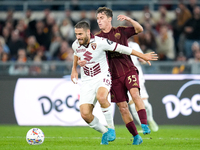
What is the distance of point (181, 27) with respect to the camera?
610 inches

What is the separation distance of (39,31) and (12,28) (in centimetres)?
124

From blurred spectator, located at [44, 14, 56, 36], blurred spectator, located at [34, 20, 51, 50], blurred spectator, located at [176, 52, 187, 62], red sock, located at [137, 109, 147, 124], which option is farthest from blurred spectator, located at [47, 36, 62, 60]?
red sock, located at [137, 109, 147, 124]

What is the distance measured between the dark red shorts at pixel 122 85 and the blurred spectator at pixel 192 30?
753 cm

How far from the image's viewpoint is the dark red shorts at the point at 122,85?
24.4 ft

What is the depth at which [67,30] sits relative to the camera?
15773 mm

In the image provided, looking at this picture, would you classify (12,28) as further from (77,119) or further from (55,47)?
(77,119)

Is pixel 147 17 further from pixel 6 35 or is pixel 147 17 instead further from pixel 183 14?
pixel 6 35

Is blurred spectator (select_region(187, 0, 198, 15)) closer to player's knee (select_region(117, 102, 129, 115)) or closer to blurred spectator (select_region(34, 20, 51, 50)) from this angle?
blurred spectator (select_region(34, 20, 51, 50))

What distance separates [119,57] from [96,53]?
0.58 metres

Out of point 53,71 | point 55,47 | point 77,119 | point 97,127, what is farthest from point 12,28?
point 97,127

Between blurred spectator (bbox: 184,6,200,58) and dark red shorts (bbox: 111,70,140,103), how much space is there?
753 cm

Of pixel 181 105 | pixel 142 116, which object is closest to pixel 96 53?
pixel 142 116

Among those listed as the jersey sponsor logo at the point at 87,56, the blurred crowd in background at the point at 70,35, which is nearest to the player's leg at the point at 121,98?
the jersey sponsor logo at the point at 87,56

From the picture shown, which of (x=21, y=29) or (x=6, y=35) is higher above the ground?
(x=21, y=29)
